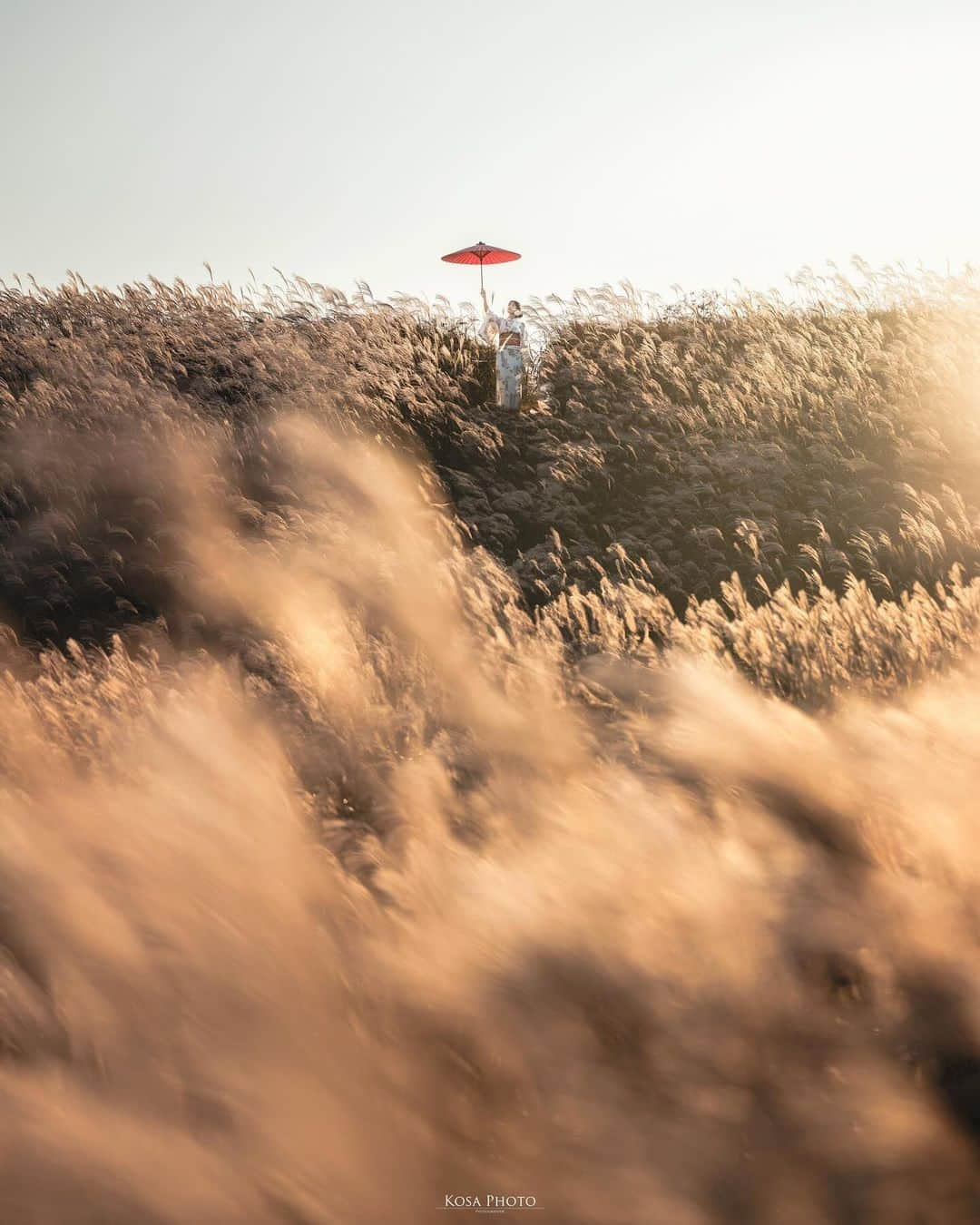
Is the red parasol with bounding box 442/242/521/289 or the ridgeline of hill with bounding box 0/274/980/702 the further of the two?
the red parasol with bounding box 442/242/521/289

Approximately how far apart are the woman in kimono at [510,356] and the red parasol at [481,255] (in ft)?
10.1

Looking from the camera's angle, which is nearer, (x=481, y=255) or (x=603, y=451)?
(x=603, y=451)

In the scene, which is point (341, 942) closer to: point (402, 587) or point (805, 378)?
point (402, 587)

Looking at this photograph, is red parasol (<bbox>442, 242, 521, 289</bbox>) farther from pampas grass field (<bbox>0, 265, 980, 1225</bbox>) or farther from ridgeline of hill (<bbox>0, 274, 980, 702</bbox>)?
pampas grass field (<bbox>0, 265, 980, 1225</bbox>)

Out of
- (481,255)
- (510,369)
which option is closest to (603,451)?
(510,369)

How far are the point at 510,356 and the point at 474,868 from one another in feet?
22.0

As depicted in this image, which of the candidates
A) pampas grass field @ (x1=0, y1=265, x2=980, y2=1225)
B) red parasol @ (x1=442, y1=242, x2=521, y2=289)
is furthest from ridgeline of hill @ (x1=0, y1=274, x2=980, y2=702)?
red parasol @ (x1=442, y1=242, x2=521, y2=289)

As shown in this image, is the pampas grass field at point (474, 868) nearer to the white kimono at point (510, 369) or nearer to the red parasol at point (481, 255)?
the white kimono at point (510, 369)

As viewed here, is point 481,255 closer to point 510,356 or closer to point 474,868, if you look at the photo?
point 510,356

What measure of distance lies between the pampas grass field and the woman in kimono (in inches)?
93.2

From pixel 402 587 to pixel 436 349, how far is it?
464cm

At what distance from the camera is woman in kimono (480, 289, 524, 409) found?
888 centimetres

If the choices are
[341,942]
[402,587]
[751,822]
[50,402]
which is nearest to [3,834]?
[341,942]

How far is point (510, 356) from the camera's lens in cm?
893
